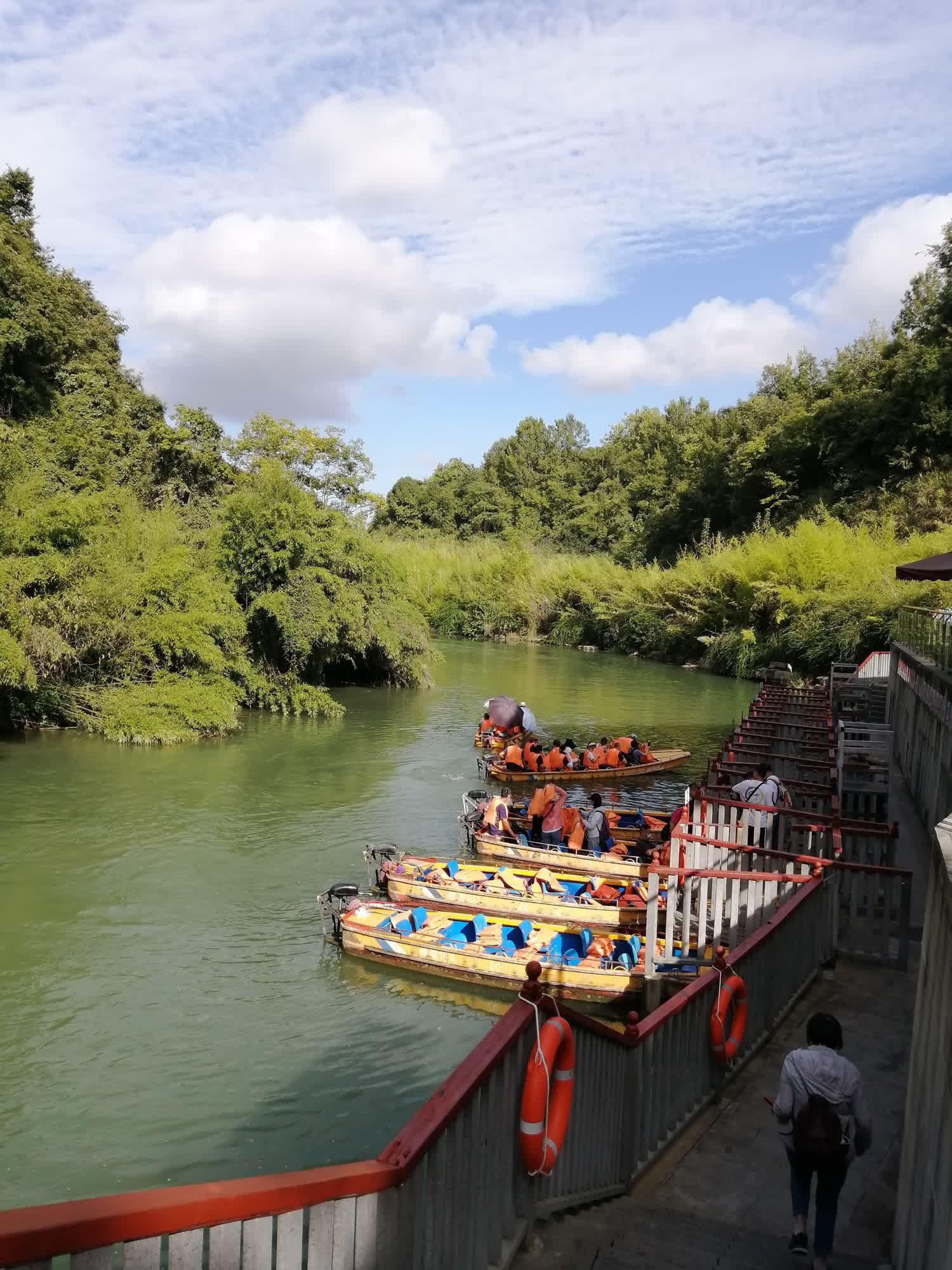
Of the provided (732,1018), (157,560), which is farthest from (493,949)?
(157,560)

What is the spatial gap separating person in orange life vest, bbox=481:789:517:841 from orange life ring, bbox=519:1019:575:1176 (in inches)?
468

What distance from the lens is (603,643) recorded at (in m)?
60.1

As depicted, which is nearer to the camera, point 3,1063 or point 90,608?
point 3,1063

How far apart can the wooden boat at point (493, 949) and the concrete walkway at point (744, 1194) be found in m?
3.56

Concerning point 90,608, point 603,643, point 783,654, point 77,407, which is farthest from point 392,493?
point 90,608

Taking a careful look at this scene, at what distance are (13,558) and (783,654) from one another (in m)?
32.1

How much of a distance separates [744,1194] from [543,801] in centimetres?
1091

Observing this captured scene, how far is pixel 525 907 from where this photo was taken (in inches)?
521

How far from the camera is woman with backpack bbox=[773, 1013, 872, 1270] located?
4.87 meters

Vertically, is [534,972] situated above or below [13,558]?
below

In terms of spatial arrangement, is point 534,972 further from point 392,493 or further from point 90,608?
point 392,493

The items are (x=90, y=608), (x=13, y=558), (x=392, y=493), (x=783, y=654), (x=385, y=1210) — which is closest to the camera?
(x=385, y=1210)

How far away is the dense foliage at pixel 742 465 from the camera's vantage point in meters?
51.1

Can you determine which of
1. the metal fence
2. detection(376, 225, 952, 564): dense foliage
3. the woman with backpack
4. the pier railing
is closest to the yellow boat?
the metal fence
